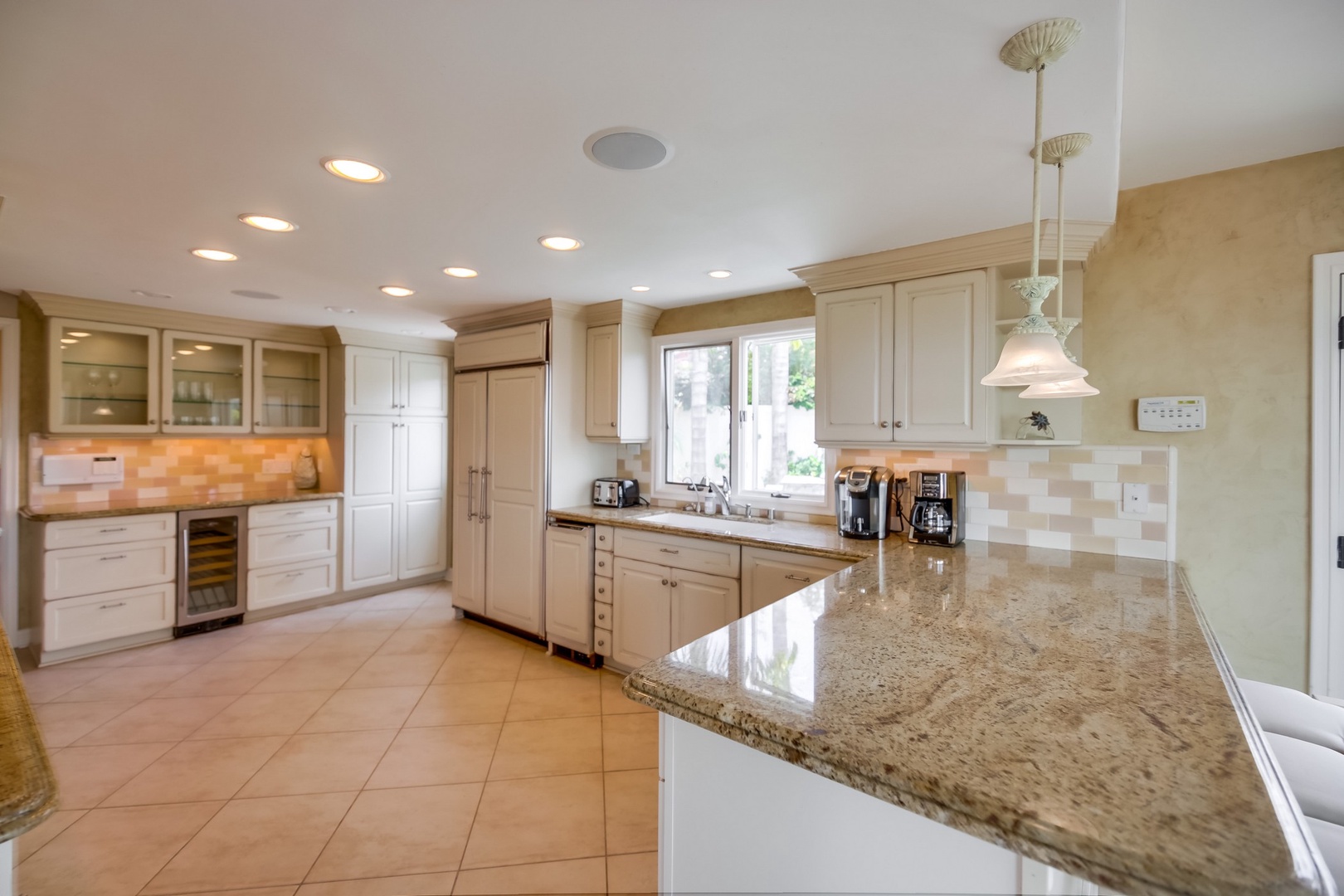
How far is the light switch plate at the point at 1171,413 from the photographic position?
6.83 ft

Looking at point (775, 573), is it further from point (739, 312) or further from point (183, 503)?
point (183, 503)

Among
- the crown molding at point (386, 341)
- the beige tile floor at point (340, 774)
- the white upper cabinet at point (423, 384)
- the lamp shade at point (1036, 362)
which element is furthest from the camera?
the white upper cabinet at point (423, 384)

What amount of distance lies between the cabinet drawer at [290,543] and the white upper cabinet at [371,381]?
941 mm

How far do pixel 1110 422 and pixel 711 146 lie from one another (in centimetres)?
187

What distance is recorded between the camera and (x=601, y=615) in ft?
11.0

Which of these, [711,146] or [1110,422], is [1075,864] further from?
[1110,422]

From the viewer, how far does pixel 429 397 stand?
5.04 metres

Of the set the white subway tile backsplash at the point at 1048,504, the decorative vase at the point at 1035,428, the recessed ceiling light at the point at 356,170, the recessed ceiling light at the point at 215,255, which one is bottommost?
the white subway tile backsplash at the point at 1048,504

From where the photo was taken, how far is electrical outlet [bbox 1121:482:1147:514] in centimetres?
219

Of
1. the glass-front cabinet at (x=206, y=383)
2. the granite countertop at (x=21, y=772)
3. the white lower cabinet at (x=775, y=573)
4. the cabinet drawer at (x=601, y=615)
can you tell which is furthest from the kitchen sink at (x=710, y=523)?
the glass-front cabinet at (x=206, y=383)

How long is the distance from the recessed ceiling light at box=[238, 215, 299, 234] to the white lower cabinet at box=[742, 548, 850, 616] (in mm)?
2334

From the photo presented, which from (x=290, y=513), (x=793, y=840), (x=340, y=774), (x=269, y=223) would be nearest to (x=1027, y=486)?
(x=793, y=840)

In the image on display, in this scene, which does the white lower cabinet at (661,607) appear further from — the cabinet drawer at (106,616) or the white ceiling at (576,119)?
the cabinet drawer at (106,616)

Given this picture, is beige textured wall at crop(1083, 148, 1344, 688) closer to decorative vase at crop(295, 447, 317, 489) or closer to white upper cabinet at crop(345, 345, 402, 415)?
white upper cabinet at crop(345, 345, 402, 415)
